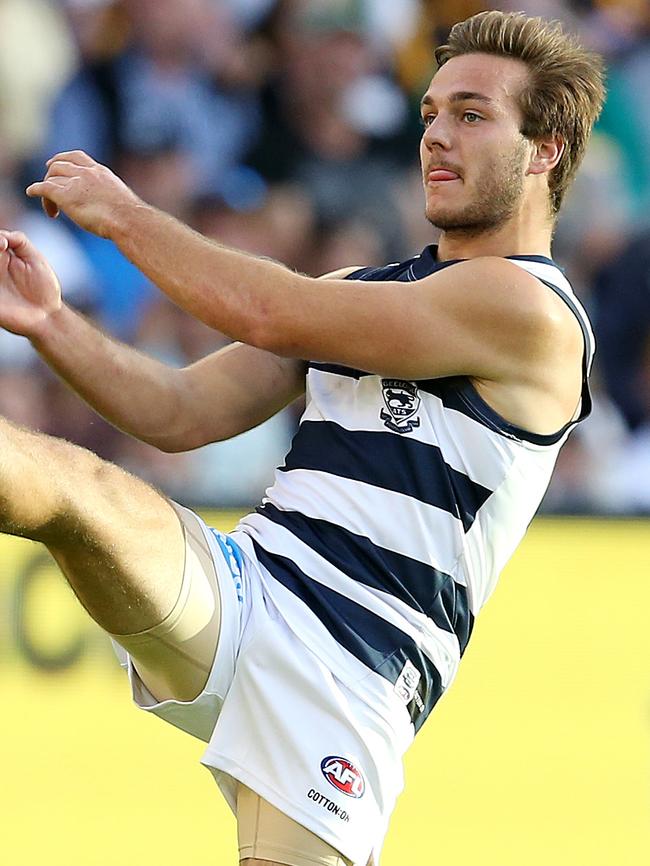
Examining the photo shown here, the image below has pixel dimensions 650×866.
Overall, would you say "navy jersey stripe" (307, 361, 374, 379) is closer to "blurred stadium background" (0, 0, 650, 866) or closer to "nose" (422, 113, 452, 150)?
"nose" (422, 113, 452, 150)

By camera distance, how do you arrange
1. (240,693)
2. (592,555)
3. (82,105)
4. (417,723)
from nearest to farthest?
1. (240,693)
2. (417,723)
3. (592,555)
4. (82,105)

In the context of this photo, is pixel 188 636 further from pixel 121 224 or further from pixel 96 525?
pixel 121 224

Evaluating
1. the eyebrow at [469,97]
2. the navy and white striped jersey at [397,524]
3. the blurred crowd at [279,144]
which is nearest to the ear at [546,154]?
the eyebrow at [469,97]

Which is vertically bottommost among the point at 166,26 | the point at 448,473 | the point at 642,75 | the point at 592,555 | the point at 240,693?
the point at 240,693

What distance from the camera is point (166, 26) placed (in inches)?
202

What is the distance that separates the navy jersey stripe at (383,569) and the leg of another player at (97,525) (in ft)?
0.94

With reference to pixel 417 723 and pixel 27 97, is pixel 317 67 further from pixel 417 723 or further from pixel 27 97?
pixel 417 723

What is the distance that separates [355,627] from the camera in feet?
9.45

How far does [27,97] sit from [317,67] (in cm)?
97

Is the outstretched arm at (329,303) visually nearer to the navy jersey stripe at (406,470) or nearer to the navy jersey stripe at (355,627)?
the navy jersey stripe at (406,470)

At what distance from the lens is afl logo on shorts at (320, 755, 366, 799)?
2791 millimetres

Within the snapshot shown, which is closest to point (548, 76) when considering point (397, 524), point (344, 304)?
point (344, 304)

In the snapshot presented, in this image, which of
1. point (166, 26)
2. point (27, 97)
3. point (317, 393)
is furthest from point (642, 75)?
point (317, 393)

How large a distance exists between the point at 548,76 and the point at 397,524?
97 centimetres
